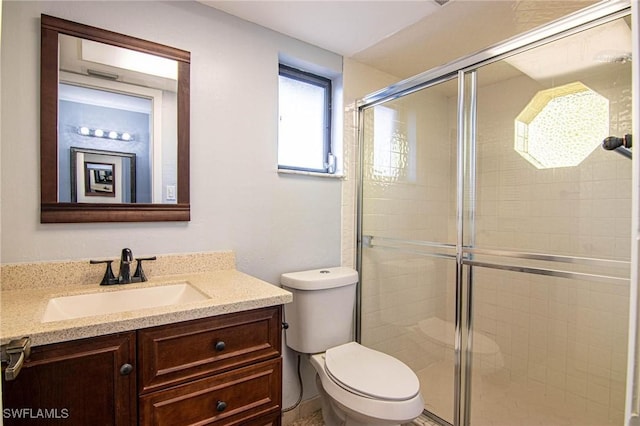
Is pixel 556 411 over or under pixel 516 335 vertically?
under

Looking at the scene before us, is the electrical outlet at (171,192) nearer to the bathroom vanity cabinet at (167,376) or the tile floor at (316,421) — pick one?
the bathroom vanity cabinet at (167,376)

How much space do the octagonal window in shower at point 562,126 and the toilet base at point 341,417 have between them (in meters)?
1.44

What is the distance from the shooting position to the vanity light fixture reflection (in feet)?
4.27

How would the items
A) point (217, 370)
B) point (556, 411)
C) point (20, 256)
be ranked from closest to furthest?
1. point (217, 370)
2. point (20, 256)
3. point (556, 411)

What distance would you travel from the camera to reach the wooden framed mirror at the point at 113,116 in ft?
4.10

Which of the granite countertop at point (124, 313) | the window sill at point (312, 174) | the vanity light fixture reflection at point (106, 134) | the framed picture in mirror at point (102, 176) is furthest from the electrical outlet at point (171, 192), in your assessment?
the window sill at point (312, 174)

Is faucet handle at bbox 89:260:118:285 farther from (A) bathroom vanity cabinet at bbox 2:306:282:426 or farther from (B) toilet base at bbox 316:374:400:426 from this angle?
(B) toilet base at bbox 316:374:400:426

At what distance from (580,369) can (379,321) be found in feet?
3.47

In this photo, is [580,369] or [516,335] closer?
[580,369]

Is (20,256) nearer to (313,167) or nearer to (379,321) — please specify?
(313,167)

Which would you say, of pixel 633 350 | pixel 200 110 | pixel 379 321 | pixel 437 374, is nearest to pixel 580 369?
pixel 437 374

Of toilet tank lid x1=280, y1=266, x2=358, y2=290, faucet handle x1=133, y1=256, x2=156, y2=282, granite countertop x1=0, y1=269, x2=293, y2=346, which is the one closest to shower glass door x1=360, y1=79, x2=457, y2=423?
toilet tank lid x1=280, y1=266, x2=358, y2=290

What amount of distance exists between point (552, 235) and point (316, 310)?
1184mm

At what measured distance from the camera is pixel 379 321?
218 cm
